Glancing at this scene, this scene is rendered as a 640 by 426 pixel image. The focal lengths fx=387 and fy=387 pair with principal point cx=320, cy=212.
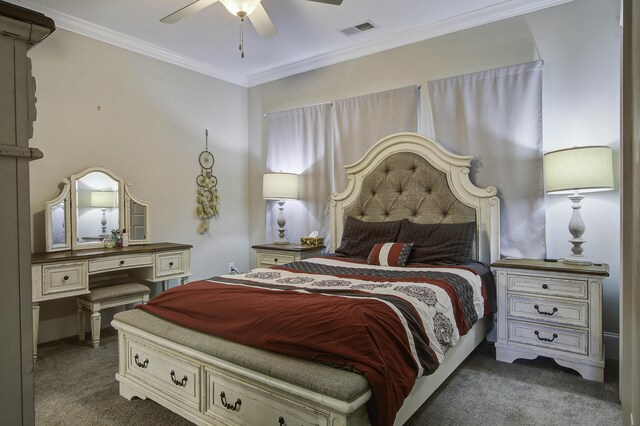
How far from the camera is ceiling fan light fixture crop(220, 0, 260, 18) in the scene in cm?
236

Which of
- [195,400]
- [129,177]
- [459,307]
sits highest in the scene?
[129,177]

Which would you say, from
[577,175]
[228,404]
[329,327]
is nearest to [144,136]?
[228,404]

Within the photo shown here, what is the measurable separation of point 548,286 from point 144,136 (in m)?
3.66

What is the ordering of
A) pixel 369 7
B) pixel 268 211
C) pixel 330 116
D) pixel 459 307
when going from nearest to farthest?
pixel 459 307 < pixel 369 7 < pixel 330 116 < pixel 268 211

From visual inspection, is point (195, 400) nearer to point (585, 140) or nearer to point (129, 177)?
point (129, 177)

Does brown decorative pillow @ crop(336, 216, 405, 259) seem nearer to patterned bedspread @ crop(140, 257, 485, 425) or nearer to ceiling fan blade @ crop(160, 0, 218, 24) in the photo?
patterned bedspread @ crop(140, 257, 485, 425)

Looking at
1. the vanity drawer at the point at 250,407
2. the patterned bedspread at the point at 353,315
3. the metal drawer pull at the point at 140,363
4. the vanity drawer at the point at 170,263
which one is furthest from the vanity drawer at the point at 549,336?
the vanity drawer at the point at 170,263

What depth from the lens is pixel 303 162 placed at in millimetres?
4301

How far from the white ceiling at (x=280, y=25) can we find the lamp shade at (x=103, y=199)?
4.56 ft

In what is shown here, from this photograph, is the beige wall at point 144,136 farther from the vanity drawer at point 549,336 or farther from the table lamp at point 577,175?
the table lamp at point 577,175

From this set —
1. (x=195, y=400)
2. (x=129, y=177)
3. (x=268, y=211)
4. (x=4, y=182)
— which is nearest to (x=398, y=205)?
(x=268, y=211)

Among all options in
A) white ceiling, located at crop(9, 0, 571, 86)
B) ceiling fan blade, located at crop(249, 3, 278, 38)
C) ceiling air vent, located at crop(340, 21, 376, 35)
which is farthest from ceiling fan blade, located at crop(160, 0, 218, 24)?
ceiling air vent, located at crop(340, 21, 376, 35)

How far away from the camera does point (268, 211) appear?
4.57 meters

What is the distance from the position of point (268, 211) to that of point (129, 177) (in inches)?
60.3
